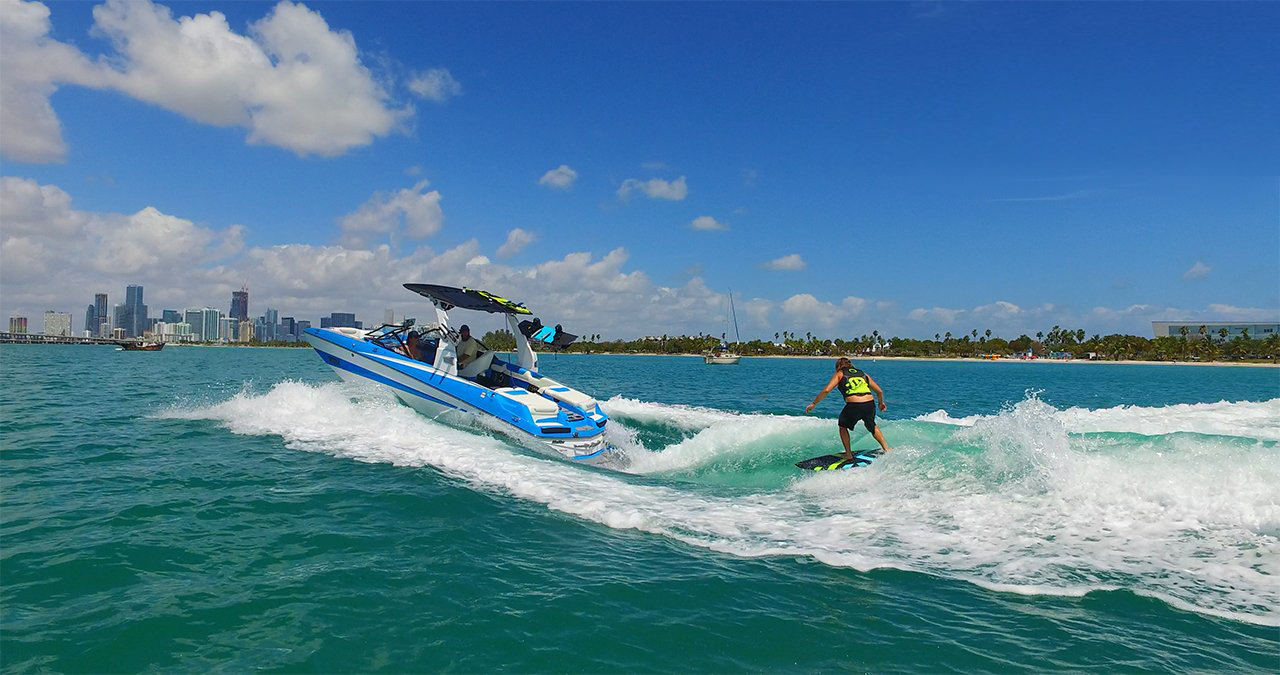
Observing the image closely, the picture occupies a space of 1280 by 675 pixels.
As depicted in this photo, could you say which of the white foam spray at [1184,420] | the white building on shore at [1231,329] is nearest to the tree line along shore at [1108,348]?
the white building on shore at [1231,329]

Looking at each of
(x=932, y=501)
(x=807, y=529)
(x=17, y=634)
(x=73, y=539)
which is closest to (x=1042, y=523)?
(x=932, y=501)

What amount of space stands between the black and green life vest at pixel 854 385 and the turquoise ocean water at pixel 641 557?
1385 millimetres

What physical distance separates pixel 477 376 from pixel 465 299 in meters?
2.03

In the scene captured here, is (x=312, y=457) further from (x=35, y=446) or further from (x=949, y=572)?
(x=949, y=572)

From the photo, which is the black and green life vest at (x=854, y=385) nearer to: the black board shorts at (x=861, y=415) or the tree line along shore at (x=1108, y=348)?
the black board shorts at (x=861, y=415)

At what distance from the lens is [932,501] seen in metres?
9.45

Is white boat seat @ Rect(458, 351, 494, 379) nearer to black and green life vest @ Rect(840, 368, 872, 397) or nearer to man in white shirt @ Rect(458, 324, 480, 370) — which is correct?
man in white shirt @ Rect(458, 324, 480, 370)

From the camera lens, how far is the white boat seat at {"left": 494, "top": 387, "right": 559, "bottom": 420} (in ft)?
47.5

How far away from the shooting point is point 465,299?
16.8 meters

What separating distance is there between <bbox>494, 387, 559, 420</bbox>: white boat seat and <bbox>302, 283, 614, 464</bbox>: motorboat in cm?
2

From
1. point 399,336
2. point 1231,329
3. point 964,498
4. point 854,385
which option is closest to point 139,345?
point 399,336

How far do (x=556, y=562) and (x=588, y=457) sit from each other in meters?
7.16

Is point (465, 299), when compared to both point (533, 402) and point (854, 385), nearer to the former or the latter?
point (533, 402)

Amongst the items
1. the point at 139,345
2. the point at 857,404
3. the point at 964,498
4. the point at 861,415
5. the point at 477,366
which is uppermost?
the point at 477,366
